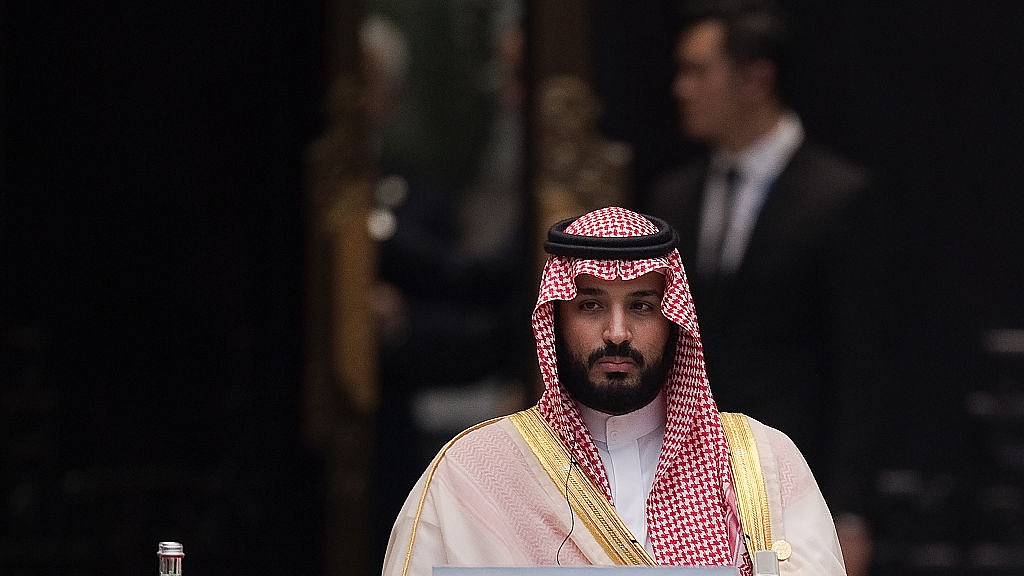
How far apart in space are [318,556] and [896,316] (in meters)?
2.24

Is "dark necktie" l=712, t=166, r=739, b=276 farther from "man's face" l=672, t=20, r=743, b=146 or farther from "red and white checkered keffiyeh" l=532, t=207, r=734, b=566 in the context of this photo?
"red and white checkered keffiyeh" l=532, t=207, r=734, b=566

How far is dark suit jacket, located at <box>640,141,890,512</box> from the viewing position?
28.6 ft

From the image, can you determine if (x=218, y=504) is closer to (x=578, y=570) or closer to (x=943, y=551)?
(x=943, y=551)

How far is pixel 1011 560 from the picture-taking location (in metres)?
8.96

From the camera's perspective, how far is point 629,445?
5.46 m

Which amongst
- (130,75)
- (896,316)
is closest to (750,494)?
(896,316)

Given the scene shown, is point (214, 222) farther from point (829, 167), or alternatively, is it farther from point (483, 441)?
point (483, 441)

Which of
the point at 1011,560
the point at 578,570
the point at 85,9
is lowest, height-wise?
the point at 1011,560

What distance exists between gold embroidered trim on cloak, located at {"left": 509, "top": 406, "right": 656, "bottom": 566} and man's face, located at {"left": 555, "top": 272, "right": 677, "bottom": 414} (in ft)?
0.43

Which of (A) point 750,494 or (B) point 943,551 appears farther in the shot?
(B) point 943,551

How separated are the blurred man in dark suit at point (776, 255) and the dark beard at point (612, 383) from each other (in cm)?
328

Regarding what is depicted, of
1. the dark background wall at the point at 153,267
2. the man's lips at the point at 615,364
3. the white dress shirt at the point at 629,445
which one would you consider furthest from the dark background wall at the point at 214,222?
the man's lips at the point at 615,364

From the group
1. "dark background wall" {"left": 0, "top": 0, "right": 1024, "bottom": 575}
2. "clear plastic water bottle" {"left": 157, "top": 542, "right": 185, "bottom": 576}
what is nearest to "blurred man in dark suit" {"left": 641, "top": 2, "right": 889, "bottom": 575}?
"dark background wall" {"left": 0, "top": 0, "right": 1024, "bottom": 575}

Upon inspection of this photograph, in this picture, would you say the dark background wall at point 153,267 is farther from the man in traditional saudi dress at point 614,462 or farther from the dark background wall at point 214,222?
the man in traditional saudi dress at point 614,462
